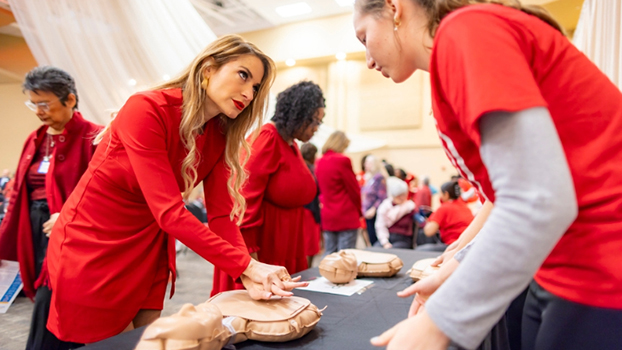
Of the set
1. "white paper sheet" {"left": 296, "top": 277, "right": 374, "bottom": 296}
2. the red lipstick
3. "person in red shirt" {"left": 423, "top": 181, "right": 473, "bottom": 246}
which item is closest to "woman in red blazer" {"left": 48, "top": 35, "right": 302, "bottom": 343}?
the red lipstick

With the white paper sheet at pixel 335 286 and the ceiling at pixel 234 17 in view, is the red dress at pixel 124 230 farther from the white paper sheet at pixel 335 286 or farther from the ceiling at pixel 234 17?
the ceiling at pixel 234 17

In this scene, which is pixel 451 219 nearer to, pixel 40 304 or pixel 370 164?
pixel 40 304

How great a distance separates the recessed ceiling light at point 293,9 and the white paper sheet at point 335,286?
7.80 meters

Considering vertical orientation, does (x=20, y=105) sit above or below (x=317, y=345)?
above

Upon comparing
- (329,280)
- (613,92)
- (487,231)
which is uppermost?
(613,92)

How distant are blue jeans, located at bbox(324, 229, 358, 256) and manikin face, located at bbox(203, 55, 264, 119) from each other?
96.3 inches

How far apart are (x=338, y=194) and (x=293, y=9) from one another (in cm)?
624

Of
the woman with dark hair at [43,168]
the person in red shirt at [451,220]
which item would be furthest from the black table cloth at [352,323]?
the person in red shirt at [451,220]

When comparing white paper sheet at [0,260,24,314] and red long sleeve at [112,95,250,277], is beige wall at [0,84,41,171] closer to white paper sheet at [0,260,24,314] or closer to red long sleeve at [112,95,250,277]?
white paper sheet at [0,260,24,314]

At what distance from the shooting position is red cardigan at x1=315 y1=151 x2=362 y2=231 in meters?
3.40

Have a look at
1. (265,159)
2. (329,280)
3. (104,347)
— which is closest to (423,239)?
(265,159)

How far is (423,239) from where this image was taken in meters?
3.80

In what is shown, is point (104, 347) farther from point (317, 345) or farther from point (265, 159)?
point (265, 159)

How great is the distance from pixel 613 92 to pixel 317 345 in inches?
26.9
